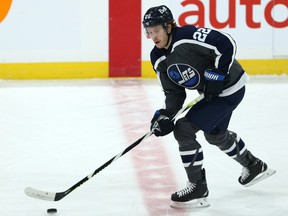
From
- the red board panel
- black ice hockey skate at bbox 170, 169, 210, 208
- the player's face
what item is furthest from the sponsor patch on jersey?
the red board panel

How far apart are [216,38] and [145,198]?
0.78m

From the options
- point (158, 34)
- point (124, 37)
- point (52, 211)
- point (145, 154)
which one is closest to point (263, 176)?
point (145, 154)

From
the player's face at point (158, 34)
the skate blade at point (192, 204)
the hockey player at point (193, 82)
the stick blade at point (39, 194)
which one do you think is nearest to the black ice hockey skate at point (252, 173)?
the hockey player at point (193, 82)

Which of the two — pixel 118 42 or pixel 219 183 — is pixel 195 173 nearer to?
pixel 219 183

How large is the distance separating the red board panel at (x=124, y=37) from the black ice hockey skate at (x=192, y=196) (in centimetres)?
286

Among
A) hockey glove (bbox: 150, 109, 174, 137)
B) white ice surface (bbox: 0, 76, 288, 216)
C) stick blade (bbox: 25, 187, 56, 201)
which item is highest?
hockey glove (bbox: 150, 109, 174, 137)

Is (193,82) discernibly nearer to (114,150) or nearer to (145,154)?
(145,154)

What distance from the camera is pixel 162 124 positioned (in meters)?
3.42

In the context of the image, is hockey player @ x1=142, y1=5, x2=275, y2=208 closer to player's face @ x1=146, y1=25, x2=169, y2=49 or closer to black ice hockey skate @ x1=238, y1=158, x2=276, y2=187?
player's face @ x1=146, y1=25, x2=169, y2=49

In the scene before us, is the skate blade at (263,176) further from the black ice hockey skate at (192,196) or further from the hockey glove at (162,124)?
the hockey glove at (162,124)

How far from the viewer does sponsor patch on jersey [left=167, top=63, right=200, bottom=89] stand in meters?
3.46

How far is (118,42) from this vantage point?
20.6 ft

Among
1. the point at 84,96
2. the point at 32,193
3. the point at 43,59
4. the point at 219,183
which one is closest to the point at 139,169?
the point at 219,183

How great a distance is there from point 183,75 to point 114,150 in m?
1.08
